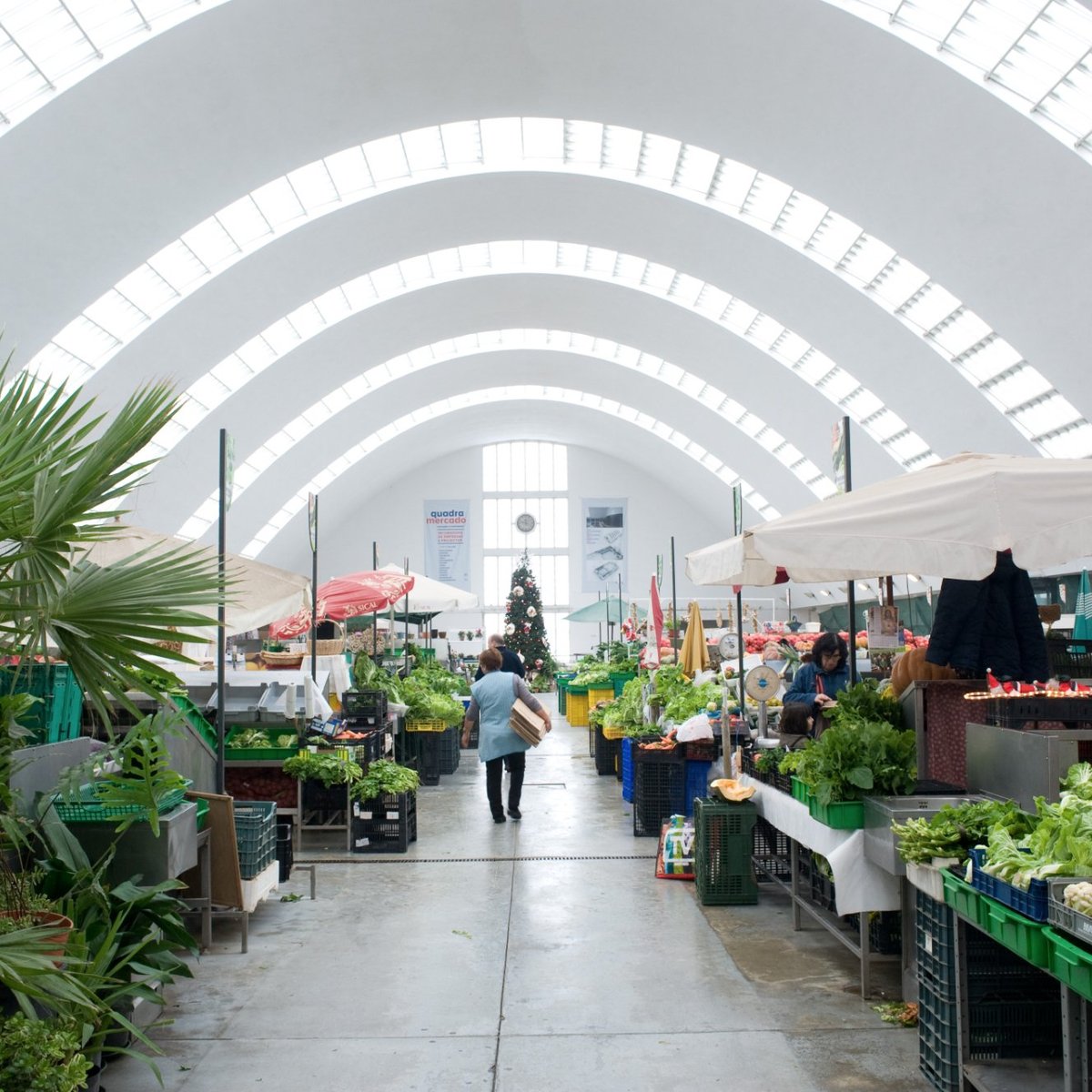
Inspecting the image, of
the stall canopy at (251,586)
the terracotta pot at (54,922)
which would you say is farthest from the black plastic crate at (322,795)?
the terracotta pot at (54,922)

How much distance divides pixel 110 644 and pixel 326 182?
1683cm

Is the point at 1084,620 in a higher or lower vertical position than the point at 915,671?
higher

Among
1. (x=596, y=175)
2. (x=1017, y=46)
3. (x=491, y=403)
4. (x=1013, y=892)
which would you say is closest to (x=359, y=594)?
(x=1013, y=892)

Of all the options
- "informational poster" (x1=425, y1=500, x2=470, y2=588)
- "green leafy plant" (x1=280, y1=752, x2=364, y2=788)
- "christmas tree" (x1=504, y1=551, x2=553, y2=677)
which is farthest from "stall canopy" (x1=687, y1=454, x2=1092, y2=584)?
"informational poster" (x1=425, y1=500, x2=470, y2=588)

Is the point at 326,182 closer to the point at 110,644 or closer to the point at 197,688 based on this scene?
the point at 197,688

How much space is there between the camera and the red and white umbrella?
476 inches

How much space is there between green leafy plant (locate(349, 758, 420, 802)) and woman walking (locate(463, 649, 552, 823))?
96 cm

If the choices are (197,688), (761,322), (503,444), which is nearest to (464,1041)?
(197,688)

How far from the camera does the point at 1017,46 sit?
12906mm

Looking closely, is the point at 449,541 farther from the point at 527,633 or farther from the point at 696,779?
the point at 696,779

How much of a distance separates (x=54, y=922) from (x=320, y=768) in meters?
5.03

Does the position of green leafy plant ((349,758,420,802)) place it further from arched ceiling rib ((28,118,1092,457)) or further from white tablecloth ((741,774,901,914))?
arched ceiling rib ((28,118,1092,457))

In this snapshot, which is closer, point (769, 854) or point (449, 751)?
point (769, 854)

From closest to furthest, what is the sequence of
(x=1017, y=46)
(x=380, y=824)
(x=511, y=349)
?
(x=380, y=824) < (x=1017, y=46) < (x=511, y=349)
